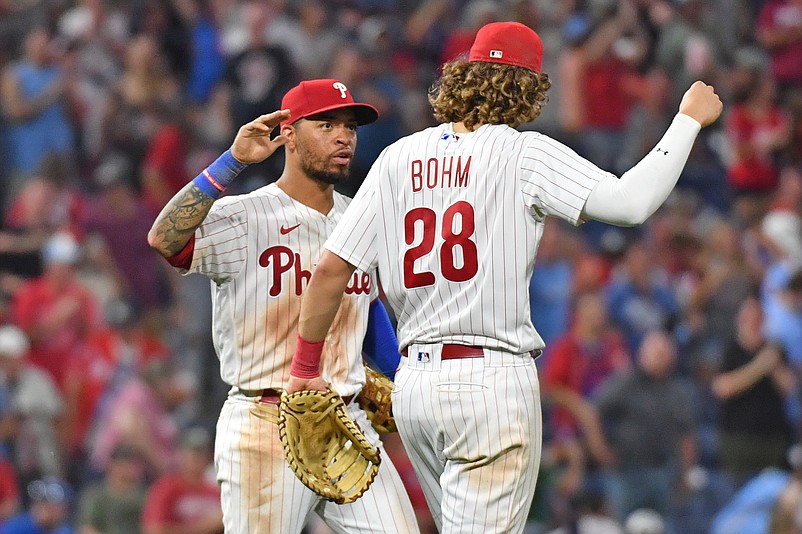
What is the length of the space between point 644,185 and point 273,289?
5.32 feet

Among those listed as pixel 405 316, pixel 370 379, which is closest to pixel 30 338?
pixel 370 379

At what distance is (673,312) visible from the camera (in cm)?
1006

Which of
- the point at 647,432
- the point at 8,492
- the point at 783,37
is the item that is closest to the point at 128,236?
the point at 8,492

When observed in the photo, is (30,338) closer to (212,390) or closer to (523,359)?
(212,390)

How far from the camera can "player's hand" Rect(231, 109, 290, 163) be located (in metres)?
4.94

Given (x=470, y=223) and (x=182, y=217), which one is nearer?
(x=470, y=223)

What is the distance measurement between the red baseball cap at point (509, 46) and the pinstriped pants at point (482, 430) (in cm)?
94

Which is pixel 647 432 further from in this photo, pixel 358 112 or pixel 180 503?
pixel 358 112

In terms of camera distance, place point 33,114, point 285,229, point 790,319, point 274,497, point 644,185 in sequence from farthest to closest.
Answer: point 33,114
point 790,319
point 285,229
point 274,497
point 644,185

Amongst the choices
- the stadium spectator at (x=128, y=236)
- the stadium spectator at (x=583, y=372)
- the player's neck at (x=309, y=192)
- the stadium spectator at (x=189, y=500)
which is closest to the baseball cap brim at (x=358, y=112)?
the player's neck at (x=309, y=192)

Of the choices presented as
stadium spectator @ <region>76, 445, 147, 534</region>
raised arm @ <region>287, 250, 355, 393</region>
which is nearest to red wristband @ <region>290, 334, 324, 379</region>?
raised arm @ <region>287, 250, 355, 393</region>

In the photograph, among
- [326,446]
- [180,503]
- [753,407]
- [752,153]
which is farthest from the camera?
[752,153]

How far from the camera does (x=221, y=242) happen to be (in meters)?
5.14

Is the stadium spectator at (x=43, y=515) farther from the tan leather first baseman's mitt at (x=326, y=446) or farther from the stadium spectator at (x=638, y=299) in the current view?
the tan leather first baseman's mitt at (x=326, y=446)
